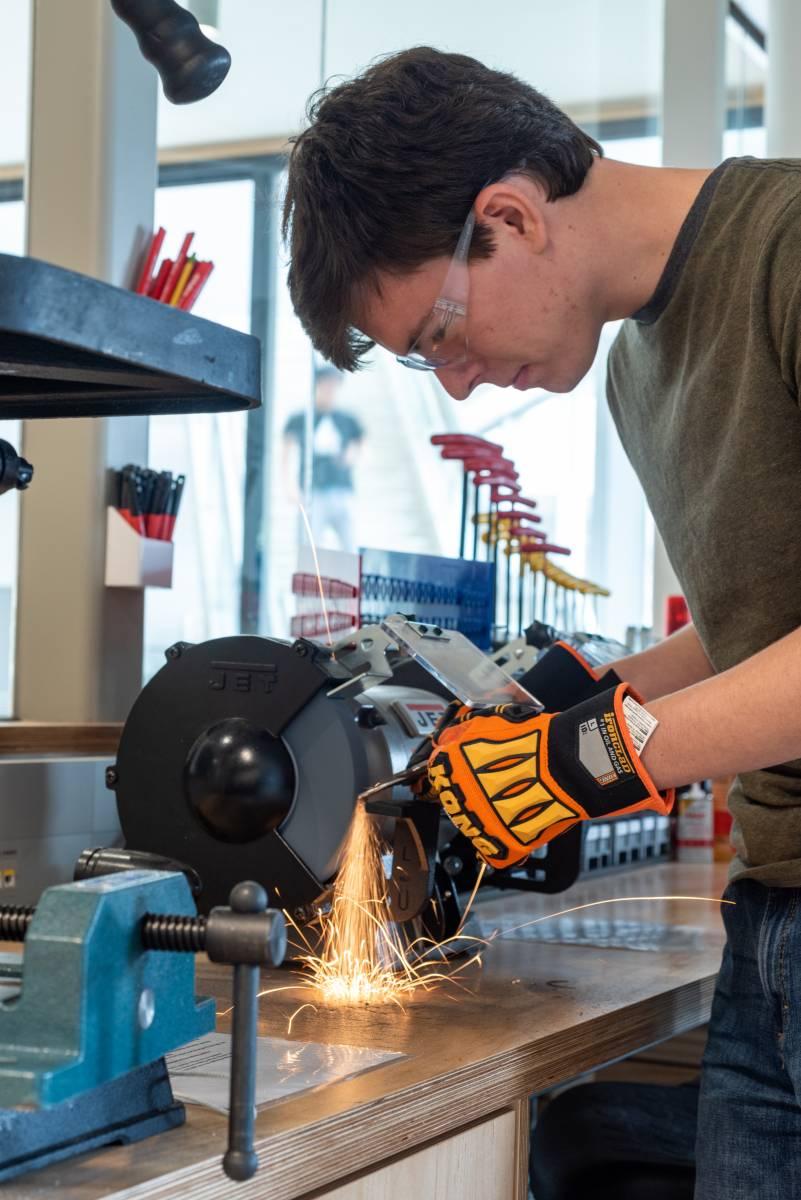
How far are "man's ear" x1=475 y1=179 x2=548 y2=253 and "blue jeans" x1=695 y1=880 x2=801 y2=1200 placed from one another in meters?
0.66

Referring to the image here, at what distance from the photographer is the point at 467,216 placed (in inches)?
51.3

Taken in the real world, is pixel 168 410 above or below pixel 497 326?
below

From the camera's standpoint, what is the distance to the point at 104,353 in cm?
82

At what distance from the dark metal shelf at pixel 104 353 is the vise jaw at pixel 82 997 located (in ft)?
1.04

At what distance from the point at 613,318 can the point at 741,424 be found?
19 centimetres

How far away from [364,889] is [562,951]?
0.34 metres

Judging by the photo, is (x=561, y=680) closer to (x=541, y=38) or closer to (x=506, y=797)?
(x=506, y=797)

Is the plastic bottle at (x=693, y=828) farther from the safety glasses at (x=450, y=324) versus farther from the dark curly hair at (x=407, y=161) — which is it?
the dark curly hair at (x=407, y=161)

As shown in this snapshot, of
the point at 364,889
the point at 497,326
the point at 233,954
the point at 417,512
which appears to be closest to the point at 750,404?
the point at 497,326

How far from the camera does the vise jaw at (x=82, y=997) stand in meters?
0.77

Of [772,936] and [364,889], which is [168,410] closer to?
[364,889]

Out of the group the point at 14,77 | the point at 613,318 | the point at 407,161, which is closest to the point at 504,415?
the point at 14,77

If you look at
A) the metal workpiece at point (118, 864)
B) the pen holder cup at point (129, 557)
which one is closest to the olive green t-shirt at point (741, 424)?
the metal workpiece at point (118, 864)

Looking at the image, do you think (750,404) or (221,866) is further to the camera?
(221,866)
